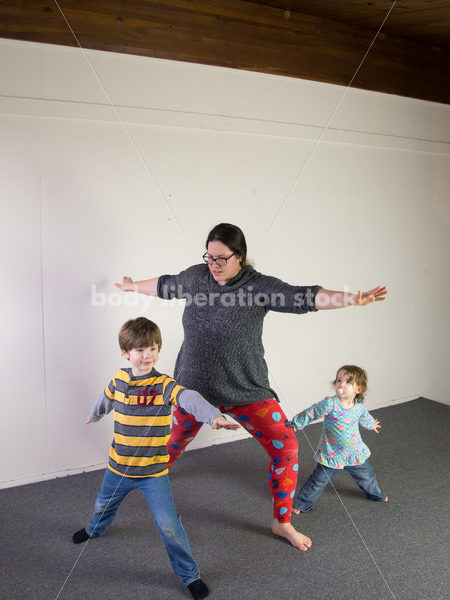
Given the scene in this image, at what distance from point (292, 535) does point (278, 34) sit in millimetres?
2566

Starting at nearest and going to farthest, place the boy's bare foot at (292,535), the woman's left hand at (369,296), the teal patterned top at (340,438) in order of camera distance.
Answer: the woman's left hand at (369,296)
the boy's bare foot at (292,535)
the teal patterned top at (340,438)

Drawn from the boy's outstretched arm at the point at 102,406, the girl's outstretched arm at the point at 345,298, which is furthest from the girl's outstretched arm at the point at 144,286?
the girl's outstretched arm at the point at 345,298

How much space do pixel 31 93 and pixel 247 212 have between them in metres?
1.23

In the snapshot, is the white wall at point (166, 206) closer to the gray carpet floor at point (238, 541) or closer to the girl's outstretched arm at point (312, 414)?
the gray carpet floor at point (238, 541)

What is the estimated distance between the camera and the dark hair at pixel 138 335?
6.34 ft

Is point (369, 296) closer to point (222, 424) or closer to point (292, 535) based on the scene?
point (222, 424)

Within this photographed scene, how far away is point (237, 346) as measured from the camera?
7.05ft

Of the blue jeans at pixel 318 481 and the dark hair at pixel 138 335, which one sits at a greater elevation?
the dark hair at pixel 138 335

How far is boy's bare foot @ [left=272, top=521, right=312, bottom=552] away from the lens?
7.04 feet

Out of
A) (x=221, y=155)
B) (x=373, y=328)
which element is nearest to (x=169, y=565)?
(x=221, y=155)

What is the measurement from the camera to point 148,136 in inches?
106

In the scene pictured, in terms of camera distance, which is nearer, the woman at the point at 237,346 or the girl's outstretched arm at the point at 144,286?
the woman at the point at 237,346

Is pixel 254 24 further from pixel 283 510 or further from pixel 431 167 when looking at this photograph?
pixel 283 510

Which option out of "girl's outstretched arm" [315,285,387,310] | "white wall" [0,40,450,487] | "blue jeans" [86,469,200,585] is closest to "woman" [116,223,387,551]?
"girl's outstretched arm" [315,285,387,310]
